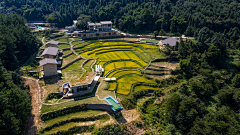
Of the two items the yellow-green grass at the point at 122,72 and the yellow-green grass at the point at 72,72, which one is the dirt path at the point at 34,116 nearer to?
the yellow-green grass at the point at 72,72

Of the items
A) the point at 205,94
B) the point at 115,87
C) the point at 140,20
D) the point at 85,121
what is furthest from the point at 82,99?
the point at 140,20

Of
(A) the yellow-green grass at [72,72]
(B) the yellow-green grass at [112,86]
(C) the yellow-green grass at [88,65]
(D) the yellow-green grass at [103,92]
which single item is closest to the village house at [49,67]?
(A) the yellow-green grass at [72,72]

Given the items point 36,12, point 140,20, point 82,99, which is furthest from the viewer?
point 36,12

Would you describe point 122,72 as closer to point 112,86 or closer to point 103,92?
point 112,86

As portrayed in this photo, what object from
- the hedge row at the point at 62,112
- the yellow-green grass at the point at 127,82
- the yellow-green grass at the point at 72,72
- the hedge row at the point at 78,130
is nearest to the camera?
the hedge row at the point at 78,130

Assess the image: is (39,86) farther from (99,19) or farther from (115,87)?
(99,19)

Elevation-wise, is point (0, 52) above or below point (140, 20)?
below
